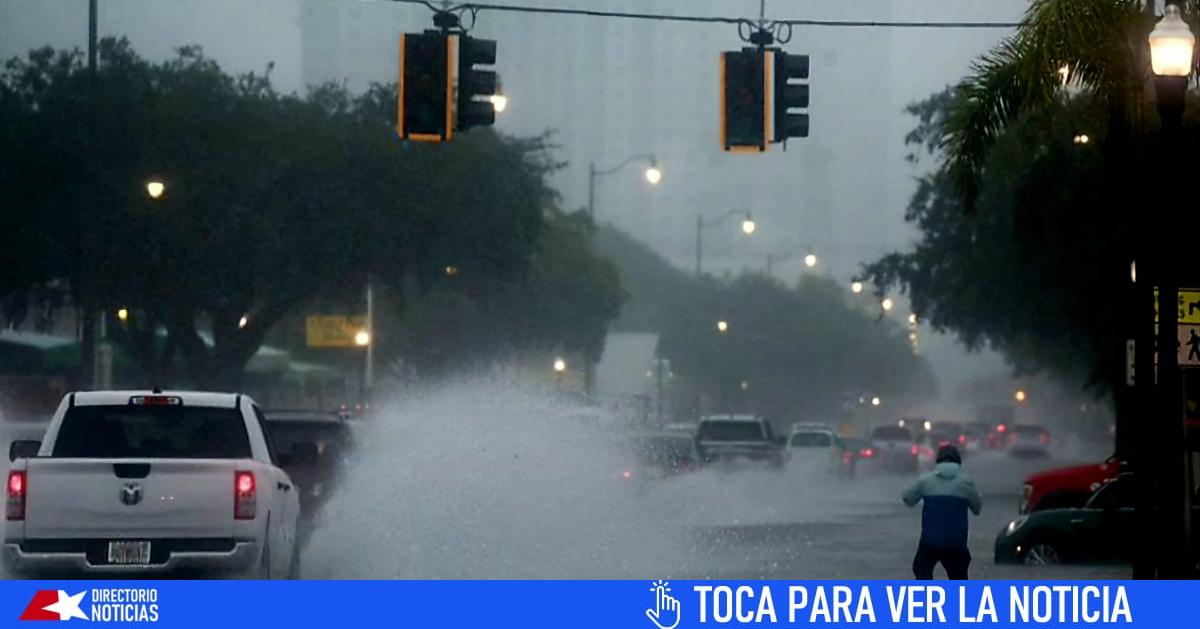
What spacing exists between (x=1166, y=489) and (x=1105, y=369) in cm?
2611

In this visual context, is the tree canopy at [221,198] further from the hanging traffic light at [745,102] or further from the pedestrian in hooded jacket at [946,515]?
the pedestrian in hooded jacket at [946,515]

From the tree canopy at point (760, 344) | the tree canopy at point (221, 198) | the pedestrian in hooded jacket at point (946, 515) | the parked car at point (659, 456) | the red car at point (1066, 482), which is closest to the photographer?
the pedestrian in hooded jacket at point (946, 515)

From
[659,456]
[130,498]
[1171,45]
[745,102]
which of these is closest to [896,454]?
[659,456]

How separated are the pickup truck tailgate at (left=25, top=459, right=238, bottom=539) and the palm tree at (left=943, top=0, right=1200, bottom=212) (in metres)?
9.48

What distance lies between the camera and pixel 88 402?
16.4 metres

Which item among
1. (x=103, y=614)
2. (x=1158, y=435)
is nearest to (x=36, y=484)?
(x=103, y=614)

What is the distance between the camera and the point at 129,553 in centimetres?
1555

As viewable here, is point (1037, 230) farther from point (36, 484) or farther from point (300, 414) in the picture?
point (36, 484)

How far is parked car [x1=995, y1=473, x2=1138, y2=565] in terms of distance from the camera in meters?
23.5

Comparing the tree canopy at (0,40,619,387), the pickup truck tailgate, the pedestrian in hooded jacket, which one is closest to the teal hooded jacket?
the pedestrian in hooded jacket

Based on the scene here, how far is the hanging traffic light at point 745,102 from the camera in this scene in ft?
70.4

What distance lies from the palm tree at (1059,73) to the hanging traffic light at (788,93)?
2.37 m

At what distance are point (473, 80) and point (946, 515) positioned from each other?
717 centimetres

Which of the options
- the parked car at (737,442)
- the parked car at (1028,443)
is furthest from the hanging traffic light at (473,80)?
the parked car at (1028,443)
